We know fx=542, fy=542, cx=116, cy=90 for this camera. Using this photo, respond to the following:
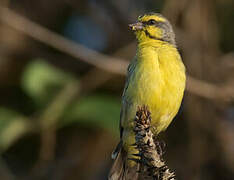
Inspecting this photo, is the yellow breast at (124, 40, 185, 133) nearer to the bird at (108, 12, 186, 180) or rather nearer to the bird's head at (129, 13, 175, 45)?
the bird at (108, 12, 186, 180)

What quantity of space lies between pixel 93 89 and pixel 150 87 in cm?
170

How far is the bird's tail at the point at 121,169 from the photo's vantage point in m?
4.55

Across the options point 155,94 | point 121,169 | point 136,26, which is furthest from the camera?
point 136,26

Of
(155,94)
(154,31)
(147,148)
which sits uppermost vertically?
(154,31)

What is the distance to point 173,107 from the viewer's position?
4562mm

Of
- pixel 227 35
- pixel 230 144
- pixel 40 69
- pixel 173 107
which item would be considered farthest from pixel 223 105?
pixel 40 69

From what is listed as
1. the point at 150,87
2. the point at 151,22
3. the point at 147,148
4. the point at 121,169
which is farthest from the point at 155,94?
the point at 147,148

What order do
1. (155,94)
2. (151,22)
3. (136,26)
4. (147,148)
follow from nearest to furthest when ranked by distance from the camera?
(147,148) → (155,94) → (136,26) → (151,22)

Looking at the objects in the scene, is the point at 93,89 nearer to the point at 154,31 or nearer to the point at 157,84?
the point at 154,31

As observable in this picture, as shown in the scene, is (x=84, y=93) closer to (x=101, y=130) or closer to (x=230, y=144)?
(x=101, y=130)

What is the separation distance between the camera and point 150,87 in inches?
174

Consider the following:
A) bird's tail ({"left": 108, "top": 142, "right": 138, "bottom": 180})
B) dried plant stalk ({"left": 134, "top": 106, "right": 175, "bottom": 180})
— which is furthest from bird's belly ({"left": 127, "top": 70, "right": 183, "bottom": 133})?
dried plant stalk ({"left": 134, "top": 106, "right": 175, "bottom": 180})

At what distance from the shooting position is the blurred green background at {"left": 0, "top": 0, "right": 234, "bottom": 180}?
5602mm

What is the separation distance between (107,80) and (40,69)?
0.89 meters
